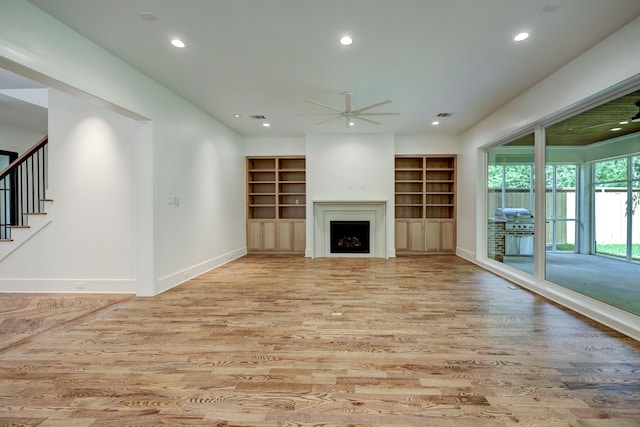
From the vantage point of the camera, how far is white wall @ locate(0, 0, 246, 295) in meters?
2.41

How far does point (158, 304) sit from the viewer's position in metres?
3.48

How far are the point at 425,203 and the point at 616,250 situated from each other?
3665 mm

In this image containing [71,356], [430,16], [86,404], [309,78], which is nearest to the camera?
[86,404]

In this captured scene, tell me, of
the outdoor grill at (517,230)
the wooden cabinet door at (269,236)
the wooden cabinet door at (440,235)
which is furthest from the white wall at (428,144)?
the wooden cabinet door at (269,236)

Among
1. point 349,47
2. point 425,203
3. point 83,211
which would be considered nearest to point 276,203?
point 425,203

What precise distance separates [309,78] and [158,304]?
3523 mm

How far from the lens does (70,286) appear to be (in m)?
3.99

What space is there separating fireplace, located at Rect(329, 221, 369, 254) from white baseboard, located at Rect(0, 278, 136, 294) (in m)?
4.28

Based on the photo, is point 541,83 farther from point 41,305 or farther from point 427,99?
point 41,305

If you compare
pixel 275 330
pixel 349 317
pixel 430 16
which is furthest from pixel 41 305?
pixel 430 16

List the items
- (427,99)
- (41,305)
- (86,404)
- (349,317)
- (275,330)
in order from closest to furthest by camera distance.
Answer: (86,404) → (275,330) → (349,317) → (41,305) → (427,99)

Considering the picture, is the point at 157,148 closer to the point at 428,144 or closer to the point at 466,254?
the point at 428,144

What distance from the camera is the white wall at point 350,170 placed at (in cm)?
679

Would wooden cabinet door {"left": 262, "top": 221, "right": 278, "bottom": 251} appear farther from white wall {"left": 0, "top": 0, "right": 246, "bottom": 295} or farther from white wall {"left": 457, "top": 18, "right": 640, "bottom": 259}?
white wall {"left": 457, "top": 18, "right": 640, "bottom": 259}
